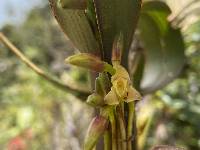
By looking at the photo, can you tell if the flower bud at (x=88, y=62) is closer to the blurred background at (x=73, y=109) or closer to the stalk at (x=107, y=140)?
the stalk at (x=107, y=140)

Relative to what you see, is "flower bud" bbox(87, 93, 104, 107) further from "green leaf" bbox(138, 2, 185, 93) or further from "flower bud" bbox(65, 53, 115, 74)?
"green leaf" bbox(138, 2, 185, 93)

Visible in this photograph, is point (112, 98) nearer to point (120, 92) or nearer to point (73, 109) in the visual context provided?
point (120, 92)

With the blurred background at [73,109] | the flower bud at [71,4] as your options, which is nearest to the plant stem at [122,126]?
the flower bud at [71,4]

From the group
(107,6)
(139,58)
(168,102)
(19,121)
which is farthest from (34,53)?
(107,6)

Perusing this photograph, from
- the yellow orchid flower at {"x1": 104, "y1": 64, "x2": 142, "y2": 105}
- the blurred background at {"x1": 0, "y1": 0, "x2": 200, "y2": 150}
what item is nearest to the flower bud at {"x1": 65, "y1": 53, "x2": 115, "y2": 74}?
the yellow orchid flower at {"x1": 104, "y1": 64, "x2": 142, "y2": 105}

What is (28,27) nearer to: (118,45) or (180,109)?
(180,109)

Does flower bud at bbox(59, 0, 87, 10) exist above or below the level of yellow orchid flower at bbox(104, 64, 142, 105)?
above
